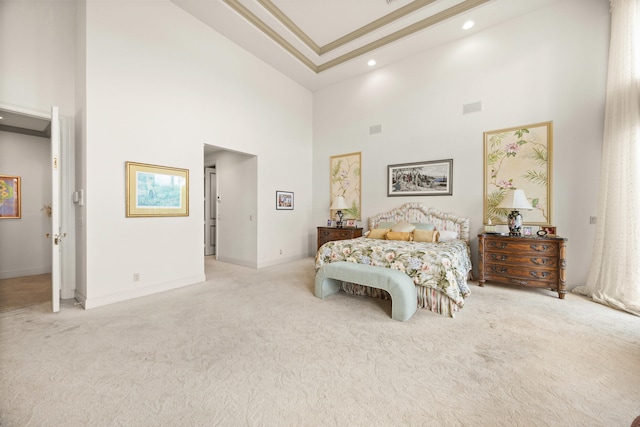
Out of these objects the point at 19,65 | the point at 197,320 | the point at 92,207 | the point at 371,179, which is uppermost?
the point at 19,65

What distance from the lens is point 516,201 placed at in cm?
377

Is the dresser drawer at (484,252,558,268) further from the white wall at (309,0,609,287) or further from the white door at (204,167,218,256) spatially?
the white door at (204,167,218,256)

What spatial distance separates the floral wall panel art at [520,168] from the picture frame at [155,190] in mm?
5302

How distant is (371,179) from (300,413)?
4883 millimetres

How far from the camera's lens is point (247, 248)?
5562 mm

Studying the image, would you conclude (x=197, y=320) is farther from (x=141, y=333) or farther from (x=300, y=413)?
(x=300, y=413)

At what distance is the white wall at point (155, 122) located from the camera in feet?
10.7

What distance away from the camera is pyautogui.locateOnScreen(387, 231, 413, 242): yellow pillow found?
14.3 feet

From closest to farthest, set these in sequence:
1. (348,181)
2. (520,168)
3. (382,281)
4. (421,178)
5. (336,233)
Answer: (382,281) < (520,168) < (421,178) < (336,233) < (348,181)

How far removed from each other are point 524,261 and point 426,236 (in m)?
1.39

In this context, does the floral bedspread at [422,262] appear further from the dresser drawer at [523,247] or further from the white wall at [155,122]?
the white wall at [155,122]

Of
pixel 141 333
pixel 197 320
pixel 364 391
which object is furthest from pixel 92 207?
pixel 364 391

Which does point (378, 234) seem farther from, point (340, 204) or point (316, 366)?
point (316, 366)

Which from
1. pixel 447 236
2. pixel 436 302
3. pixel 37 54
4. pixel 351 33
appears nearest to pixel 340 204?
pixel 447 236
